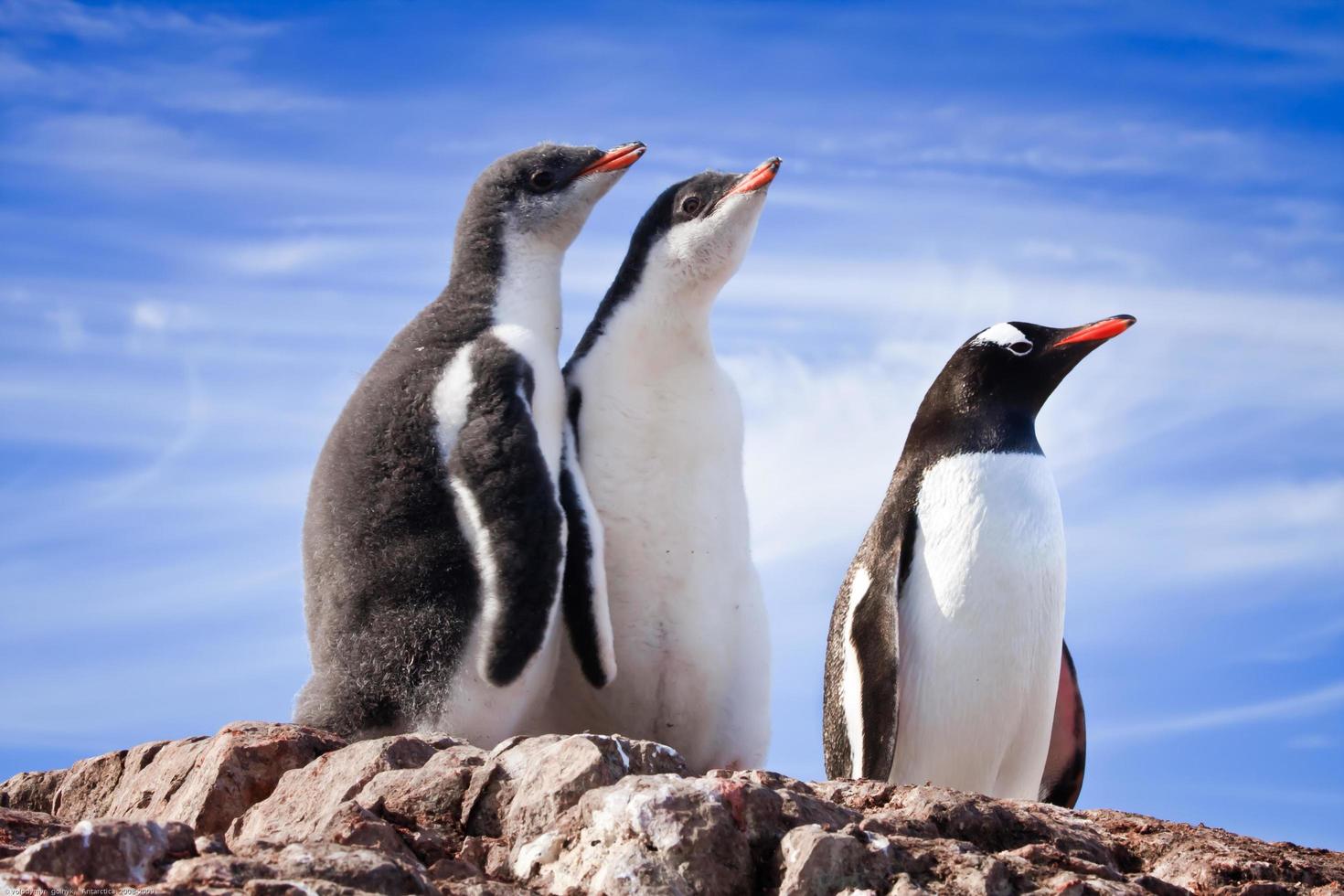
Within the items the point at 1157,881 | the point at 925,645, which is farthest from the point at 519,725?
the point at 1157,881

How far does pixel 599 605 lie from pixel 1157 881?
2.38 metres

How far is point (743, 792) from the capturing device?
11.3 feet

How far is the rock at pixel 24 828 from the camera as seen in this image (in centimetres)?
385

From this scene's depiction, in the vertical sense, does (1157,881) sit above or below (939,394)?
below

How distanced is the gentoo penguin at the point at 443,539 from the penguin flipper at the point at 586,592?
0.17 m

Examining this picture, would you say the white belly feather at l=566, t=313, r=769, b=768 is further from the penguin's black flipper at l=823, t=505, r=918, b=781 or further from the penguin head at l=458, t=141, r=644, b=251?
the penguin head at l=458, t=141, r=644, b=251

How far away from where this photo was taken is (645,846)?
3260 millimetres

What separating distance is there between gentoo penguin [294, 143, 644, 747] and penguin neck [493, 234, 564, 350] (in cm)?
2

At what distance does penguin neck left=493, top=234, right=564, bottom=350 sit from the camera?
19.2 ft

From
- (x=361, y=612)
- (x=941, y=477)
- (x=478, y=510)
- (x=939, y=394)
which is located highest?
(x=939, y=394)

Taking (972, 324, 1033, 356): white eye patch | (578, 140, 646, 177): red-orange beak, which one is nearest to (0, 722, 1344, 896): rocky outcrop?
(972, 324, 1033, 356): white eye patch

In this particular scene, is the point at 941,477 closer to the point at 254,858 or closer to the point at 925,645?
the point at 925,645

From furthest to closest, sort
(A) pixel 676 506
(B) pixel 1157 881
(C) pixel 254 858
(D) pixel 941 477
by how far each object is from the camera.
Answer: (D) pixel 941 477 < (A) pixel 676 506 < (B) pixel 1157 881 < (C) pixel 254 858

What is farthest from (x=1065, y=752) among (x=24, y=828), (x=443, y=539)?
(x=24, y=828)
